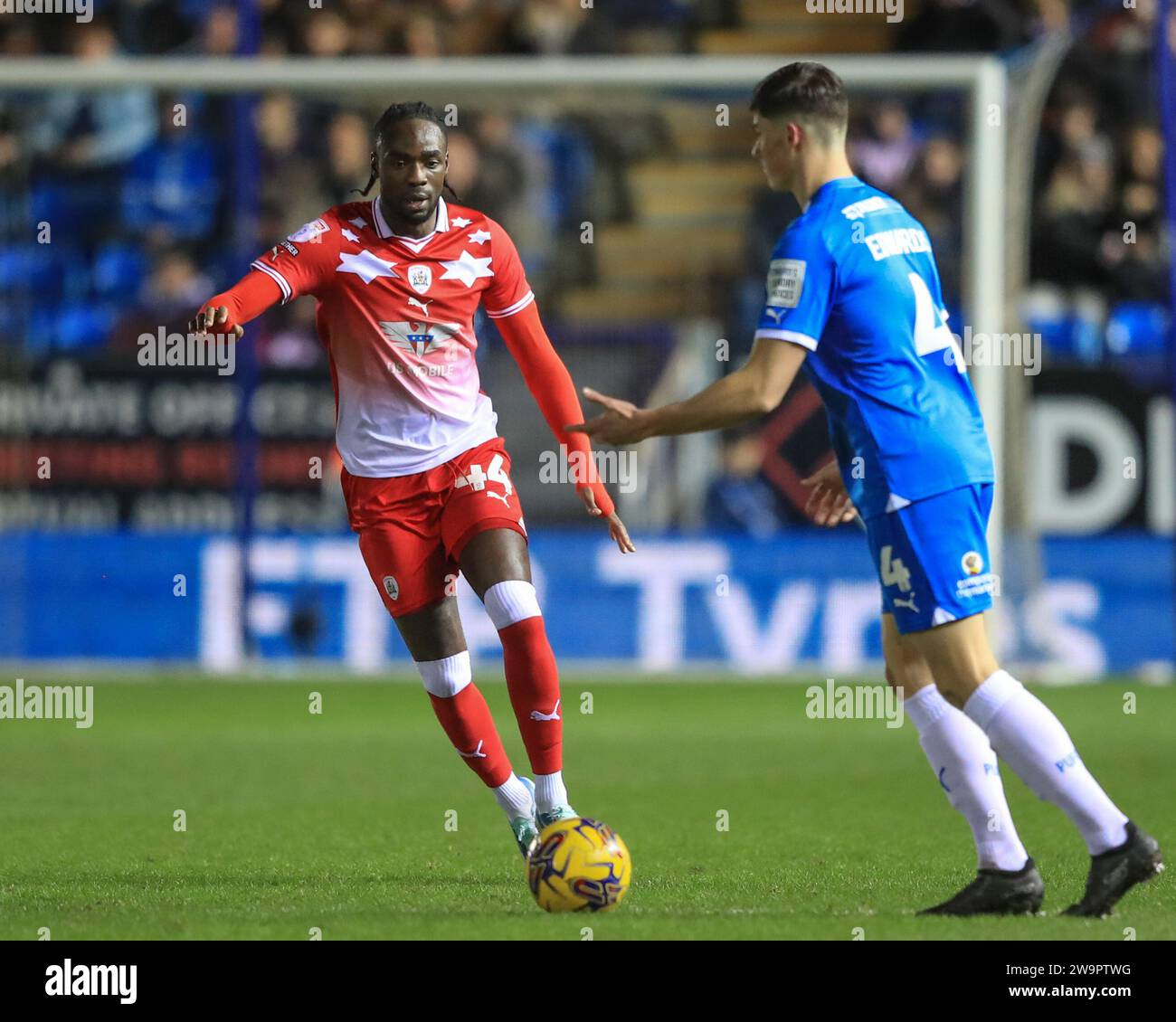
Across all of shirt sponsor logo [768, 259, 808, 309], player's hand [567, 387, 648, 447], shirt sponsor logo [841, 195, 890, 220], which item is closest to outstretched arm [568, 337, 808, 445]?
player's hand [567, 387, 648, 447]

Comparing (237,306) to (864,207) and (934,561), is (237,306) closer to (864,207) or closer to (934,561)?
(864,207)

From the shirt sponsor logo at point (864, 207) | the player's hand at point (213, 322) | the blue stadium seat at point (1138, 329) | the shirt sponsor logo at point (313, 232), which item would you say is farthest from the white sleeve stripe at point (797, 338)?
the blue stadium seat at point (1138, 329)

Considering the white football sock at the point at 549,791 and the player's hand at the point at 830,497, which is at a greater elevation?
the player's hand at the point at 830,497

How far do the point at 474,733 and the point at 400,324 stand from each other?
1.42 m

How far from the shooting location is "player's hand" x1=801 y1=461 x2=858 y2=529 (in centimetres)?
618

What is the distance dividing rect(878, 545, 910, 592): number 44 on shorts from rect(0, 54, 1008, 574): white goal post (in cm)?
896

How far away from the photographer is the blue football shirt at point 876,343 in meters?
5.37

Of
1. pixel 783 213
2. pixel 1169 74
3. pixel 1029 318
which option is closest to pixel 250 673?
pixel 783 213

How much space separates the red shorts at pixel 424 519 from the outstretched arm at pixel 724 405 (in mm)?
1411

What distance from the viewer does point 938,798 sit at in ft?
29.9

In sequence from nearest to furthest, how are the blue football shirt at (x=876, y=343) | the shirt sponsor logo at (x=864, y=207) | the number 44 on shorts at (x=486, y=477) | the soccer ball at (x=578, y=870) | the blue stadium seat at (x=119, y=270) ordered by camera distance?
the blue football shirt at (x=876, y=343) < the shirt sponsor logo at (x=864, y=207) < the soccer ball at (x=578, y=870) < the number 44 on shorts at (x=486, y=477) < the blue stadium seat at (x=119, y=270)

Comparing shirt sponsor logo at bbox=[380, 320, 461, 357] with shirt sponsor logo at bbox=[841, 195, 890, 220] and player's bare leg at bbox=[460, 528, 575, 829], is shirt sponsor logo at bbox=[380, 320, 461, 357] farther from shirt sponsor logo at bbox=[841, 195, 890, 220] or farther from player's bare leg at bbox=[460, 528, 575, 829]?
shirt sponsor logo at bbox=[841, 195, 890, 220]

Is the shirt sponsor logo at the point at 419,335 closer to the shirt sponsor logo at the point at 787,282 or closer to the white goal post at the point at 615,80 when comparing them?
the shirt sponsor logo at the point at 787,282

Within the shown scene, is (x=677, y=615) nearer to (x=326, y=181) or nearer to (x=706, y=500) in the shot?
(x=706, y=500)
